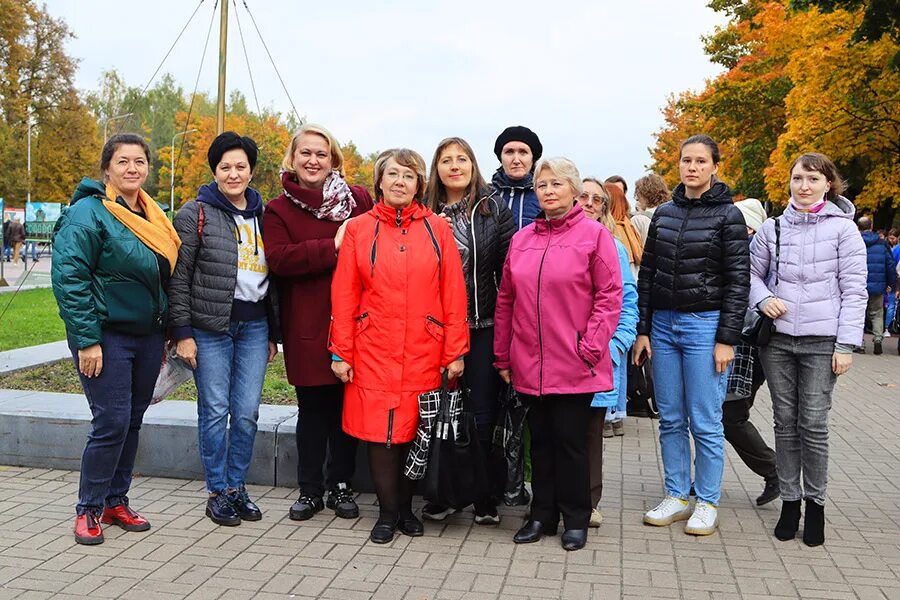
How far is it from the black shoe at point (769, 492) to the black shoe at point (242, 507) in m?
3.06

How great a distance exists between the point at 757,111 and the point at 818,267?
2833 centimetres

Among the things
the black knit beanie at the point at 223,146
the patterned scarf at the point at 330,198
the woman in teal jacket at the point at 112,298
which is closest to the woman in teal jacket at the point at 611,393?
the patterned scarf at the point at 330,198

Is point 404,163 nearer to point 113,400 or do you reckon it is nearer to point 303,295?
point 303,295

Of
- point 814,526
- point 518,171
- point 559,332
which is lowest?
point 814,526

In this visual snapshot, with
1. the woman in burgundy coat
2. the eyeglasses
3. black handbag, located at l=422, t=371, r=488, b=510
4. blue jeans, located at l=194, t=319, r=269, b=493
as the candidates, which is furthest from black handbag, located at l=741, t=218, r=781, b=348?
blue jeans, located at l=194, t=319, r=269, b=493

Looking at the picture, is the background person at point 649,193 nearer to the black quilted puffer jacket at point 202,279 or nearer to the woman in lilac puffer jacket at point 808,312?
the woman in lilac puffer jacket at point 808,312

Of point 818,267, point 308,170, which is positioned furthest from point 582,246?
point 308,170

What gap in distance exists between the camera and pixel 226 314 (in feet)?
15.5

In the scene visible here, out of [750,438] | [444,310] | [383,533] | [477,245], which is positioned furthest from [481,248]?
[750,438]

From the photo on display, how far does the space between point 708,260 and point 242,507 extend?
2945 mm

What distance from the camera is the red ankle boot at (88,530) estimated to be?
452cm

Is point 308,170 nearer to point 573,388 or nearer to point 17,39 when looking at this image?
point 573,388

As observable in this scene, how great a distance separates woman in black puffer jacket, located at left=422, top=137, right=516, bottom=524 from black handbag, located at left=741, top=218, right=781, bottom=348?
Answer: 1394 millimetres

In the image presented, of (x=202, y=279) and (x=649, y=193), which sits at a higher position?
(x=649, y=193)
